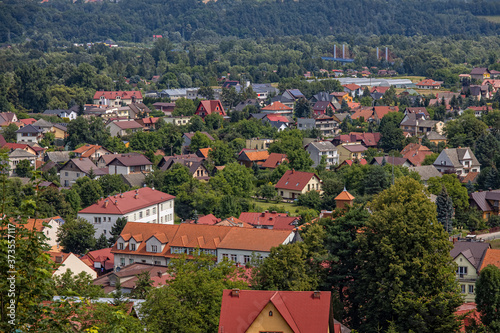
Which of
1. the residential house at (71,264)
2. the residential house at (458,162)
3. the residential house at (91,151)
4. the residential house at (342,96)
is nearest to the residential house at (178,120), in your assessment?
the residential house at (91,151)

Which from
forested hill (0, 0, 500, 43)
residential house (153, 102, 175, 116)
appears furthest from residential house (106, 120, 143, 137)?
forested hill (0, 0, 500, 43)

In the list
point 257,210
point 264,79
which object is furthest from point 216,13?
point 257,210

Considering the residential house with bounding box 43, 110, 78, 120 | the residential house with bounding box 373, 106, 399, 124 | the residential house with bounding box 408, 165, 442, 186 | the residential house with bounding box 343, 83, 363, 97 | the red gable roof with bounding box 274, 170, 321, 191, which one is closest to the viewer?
the red gable roof with bounding box 274, 170, 321, 191

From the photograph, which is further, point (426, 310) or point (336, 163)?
point (336, 163)

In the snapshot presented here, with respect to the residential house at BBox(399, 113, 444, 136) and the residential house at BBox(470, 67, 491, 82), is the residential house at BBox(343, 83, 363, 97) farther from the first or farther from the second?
the residential house at BBox(399, 113, 444, 136)

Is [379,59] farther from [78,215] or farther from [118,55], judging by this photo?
[78,215]

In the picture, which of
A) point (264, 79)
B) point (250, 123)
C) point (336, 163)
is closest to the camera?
point (336, 163)
